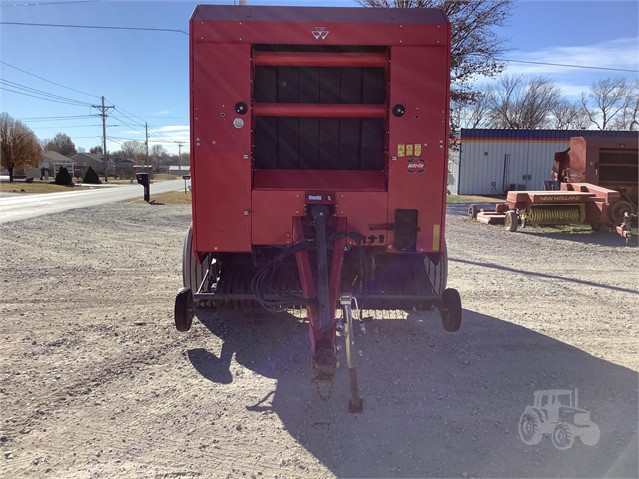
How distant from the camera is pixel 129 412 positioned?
10.7ft

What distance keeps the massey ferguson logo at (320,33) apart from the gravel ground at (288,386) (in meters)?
2.67

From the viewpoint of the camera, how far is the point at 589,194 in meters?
12.5

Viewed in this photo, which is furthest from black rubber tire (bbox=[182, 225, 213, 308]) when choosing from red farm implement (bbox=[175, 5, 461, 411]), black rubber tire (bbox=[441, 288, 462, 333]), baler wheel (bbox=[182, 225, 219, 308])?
black rubber tire (bbox=[441, 288, 462, 333])

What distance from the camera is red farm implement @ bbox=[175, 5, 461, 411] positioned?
13.1 ft

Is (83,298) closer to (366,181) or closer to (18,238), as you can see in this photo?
(366,181)

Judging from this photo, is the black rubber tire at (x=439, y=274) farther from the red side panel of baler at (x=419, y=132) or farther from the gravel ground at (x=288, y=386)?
the red side panel of baler at (x=419, y=132)

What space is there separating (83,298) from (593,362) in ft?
17.9

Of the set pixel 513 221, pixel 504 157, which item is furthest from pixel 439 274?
pixel 504 157

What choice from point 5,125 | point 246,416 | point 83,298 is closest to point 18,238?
point 83,298

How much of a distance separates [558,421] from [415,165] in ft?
7.08

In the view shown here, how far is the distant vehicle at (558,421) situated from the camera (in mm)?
2996

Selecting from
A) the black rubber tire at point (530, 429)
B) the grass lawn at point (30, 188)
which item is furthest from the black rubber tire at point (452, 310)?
the grass lawn at point (30, 188)

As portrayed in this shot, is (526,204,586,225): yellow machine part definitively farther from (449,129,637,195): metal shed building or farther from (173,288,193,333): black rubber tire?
(449,129,637,195): metal shed building

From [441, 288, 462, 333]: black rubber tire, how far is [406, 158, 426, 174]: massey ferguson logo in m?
1.04
